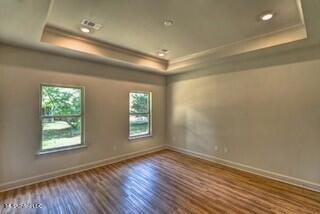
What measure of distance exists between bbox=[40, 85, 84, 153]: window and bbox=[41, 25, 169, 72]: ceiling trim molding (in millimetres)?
983

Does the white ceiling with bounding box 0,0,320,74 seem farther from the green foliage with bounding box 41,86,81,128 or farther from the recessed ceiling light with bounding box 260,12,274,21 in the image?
the green foliage with bounding box 41,86,81,128

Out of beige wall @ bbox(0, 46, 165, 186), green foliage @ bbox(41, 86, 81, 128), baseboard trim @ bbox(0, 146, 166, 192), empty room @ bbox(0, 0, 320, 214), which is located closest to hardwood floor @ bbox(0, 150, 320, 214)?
empty room @ bbox(0, 0, 320, 214)

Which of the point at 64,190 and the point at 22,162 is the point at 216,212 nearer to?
the point at 64,190

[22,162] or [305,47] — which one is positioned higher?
[305,47]

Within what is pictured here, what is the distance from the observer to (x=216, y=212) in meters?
2.51

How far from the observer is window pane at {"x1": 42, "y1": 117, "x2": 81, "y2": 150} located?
3668 millimetres

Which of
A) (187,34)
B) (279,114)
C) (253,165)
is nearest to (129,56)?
(187,34)

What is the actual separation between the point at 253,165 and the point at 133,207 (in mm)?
2851

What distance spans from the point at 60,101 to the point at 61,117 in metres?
0.35

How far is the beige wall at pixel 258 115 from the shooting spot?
10.8 feet

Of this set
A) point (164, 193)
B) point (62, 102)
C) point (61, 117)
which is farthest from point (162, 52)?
point (164, 193)

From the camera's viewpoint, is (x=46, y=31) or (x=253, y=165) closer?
(x=46, y=31)

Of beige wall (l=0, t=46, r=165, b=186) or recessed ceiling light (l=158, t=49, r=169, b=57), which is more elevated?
recessed ceiling light (l=158, t=49, r=169, b=57)

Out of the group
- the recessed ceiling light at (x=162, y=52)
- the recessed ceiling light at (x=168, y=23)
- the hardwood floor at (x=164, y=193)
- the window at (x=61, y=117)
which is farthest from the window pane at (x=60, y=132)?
the recessed ceiling light at (x=168, y=23)
